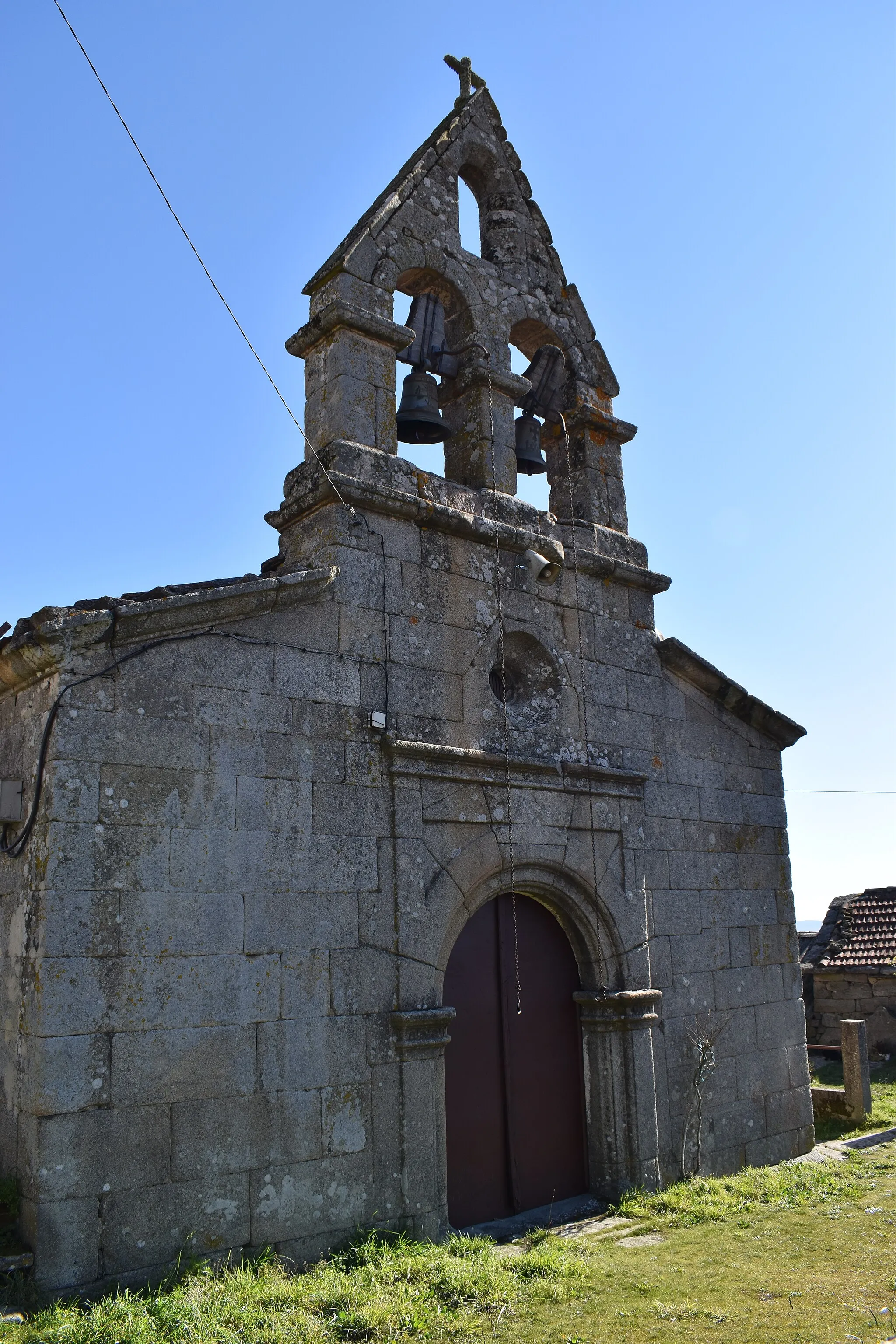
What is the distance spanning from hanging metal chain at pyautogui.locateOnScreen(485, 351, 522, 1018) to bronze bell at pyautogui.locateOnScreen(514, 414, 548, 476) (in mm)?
519

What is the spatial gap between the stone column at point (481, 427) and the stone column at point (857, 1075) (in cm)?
608

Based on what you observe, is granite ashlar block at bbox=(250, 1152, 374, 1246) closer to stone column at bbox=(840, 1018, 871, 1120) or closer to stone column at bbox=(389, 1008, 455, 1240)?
stone column at bbox=(389, 1008, 455, 1240)

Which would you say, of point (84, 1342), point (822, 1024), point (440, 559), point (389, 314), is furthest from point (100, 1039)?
point (822, 1024)

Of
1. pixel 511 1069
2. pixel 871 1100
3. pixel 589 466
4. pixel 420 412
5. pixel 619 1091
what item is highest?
pixel 589 466

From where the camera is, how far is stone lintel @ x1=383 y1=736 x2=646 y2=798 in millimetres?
5852

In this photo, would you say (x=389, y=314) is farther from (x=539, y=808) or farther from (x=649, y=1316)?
(x=649, y=1316)

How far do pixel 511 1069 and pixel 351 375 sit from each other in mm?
4520

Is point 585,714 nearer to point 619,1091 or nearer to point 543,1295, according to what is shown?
point 619,1091

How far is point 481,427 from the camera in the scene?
709 centimetres

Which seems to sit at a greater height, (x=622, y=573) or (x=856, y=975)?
(x=622, y=573)

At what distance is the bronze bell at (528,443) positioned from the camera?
7.65 m

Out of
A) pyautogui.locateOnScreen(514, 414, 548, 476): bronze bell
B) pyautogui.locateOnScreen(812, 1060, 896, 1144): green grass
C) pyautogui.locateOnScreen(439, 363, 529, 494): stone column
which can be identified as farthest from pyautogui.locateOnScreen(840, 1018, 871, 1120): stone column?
pyautogui.locateOnScreen(439, 363, 529, 494): stone column

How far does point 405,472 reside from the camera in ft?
20.9

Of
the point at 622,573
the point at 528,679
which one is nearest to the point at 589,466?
the point at 622,573
